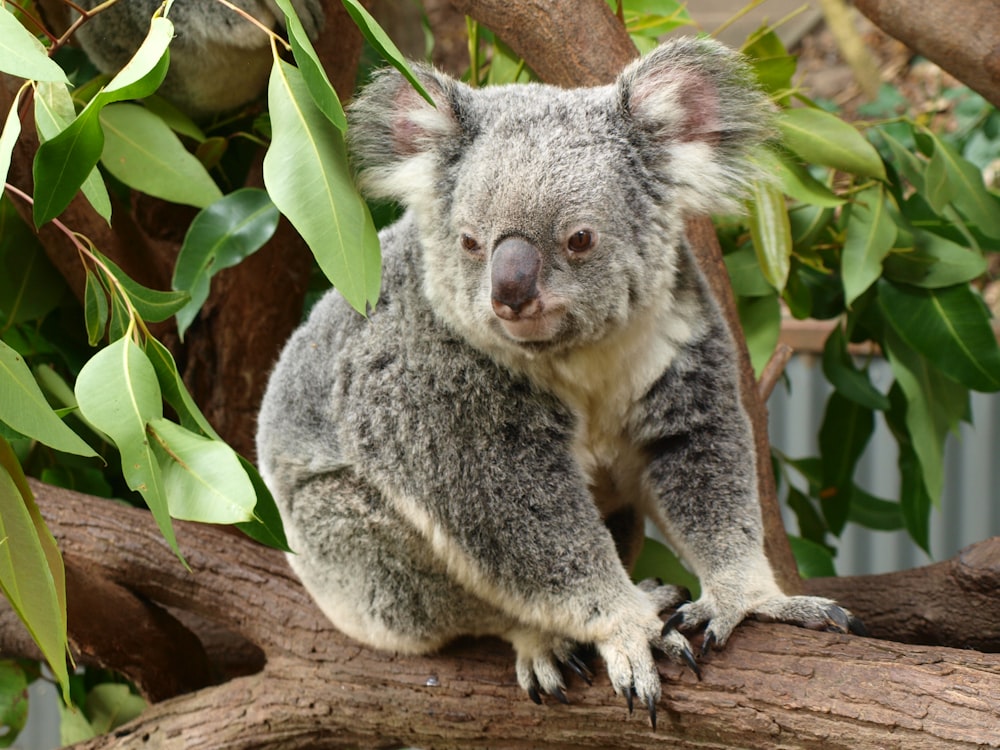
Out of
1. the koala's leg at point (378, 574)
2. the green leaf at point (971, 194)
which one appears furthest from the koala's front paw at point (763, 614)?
the green leaf at point (971, 194)

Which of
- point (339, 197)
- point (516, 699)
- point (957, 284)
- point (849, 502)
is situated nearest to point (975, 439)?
point (849, 502)

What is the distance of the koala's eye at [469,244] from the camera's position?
6.26 feet

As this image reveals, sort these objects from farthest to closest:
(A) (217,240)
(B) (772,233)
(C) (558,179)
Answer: (B) (772,233)
(A) (217,240)
(C) (558,179)

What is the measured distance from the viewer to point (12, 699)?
117 inches

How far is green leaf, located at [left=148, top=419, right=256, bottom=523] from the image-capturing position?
148 cm

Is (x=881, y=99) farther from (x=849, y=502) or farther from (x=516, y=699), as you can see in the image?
(x=516, y=699)

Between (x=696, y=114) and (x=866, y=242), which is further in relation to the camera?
(x=866, y=242)

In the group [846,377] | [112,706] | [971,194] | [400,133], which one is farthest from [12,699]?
[971,194]

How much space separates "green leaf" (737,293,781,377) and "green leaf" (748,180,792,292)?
1.25ft

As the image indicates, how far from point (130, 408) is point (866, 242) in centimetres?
210

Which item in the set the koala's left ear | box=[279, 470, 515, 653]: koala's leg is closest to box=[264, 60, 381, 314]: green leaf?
the koala's left ear

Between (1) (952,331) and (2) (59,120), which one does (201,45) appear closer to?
(2) (59,120)

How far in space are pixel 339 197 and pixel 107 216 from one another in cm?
39

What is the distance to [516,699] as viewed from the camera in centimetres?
212
